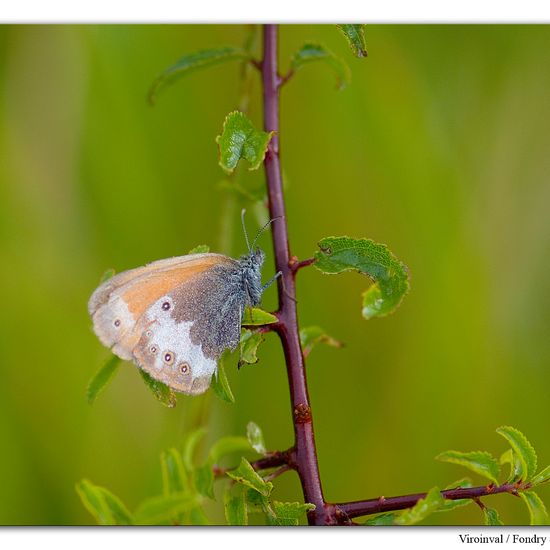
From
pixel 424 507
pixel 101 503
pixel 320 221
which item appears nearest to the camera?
pixel 424 507

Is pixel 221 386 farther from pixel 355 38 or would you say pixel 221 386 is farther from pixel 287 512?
pixel 355 38

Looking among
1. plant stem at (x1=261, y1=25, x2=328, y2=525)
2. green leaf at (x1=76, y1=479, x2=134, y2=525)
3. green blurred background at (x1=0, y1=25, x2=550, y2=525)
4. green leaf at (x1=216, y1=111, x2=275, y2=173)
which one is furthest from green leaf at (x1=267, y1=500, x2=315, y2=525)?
green blurred background at (x1=0, y1=25, x2=550, y2=525)

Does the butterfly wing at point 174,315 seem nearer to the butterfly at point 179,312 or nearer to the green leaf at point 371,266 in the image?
the butterfly at point 179,312

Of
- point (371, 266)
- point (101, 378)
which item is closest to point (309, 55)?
point (371, 266)

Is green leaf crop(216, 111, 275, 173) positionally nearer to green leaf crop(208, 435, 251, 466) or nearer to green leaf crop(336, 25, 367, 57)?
green leaf crop(336, 25, 367, 57)

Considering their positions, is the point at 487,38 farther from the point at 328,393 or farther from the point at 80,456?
the point at 80,456
